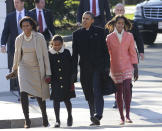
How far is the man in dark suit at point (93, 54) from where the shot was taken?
1063cm

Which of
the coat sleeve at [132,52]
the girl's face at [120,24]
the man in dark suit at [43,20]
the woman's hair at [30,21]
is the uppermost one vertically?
the woman's hair at [30,21]

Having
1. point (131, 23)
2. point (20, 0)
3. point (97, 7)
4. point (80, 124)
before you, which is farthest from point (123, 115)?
point (97, 7)

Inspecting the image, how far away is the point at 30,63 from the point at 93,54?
0.96 metres

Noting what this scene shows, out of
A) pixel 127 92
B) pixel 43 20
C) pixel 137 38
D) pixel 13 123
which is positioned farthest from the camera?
pixel 43 20

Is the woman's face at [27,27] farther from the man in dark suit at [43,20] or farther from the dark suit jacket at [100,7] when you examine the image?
the dark suit jacket at [100,7]

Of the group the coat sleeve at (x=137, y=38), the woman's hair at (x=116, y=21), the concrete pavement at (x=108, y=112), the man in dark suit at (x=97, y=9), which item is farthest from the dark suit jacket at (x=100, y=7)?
the woman's hair at (x=116, y=21)

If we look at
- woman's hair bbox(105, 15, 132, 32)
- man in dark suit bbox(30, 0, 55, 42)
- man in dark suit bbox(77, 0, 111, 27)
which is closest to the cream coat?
woman's hair bbox(105, 15, 132, 32)

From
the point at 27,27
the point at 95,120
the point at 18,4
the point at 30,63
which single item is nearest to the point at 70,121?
the point at 95,120

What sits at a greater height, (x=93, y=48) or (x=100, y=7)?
(x=100, y=7)

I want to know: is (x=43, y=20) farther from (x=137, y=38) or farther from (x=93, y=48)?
(x=93, y=48)

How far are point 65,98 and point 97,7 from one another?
14.0 ft

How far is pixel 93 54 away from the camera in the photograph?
10.6 m

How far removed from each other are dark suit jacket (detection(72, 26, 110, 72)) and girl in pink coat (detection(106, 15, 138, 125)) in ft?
0.92

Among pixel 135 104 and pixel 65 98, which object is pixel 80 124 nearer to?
pixel 65 98
